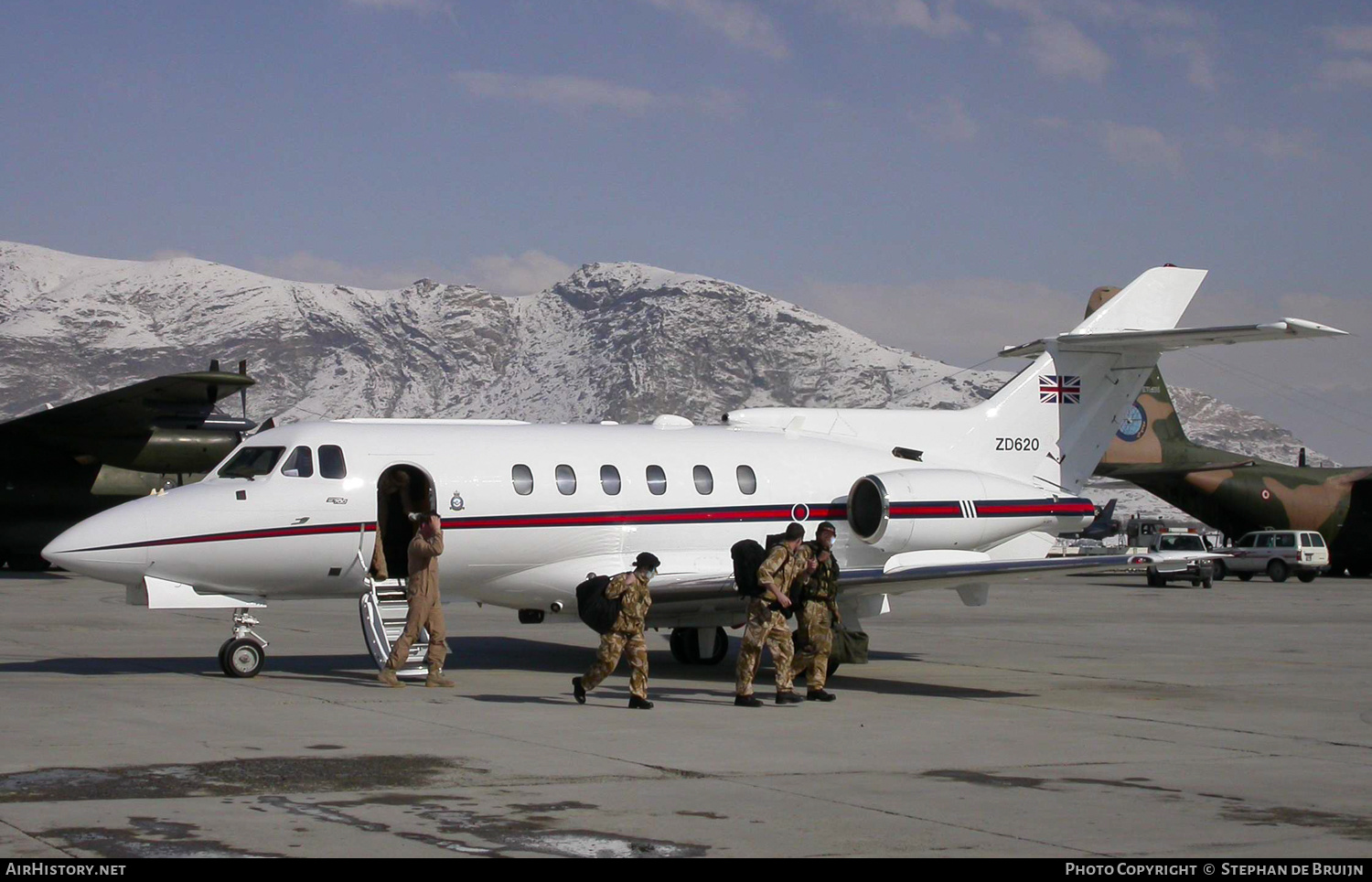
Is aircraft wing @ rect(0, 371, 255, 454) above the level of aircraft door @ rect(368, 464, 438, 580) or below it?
above

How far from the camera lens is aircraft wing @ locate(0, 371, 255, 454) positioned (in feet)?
102

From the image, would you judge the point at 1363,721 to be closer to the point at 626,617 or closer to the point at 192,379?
the point at 626,617

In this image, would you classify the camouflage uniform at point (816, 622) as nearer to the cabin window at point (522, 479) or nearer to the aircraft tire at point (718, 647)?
the cabin window at point (522, 479)

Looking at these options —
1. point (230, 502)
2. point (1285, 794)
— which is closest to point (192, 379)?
point (230, 502)

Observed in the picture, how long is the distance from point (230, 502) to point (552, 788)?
24.3 feet

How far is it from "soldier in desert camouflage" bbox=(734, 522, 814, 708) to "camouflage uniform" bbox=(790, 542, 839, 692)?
32 centimetres

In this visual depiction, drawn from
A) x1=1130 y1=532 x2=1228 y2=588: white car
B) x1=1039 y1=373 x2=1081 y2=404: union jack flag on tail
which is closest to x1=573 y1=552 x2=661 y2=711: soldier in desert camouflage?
x1=1039 y1=373 x2=1081 y2=404: union jack flag on tail

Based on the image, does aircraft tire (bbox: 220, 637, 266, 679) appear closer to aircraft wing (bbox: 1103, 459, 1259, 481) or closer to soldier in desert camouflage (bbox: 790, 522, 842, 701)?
soldier in desert camouflage (bbox: 790, 522, 842, 701)

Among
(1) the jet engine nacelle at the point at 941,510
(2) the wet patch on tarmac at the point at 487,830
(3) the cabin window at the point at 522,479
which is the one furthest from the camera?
(1) the jet engine nacelle at the point at 941,510

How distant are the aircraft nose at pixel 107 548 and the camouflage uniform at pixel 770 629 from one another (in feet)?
19.8

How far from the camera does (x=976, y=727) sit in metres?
12.5

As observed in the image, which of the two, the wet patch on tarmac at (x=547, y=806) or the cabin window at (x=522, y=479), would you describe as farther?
the cabin window at (x=522, y=479)

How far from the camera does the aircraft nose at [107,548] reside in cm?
1475

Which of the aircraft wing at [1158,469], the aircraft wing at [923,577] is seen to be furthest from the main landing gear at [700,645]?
the aircraft wing at [1158,469]
